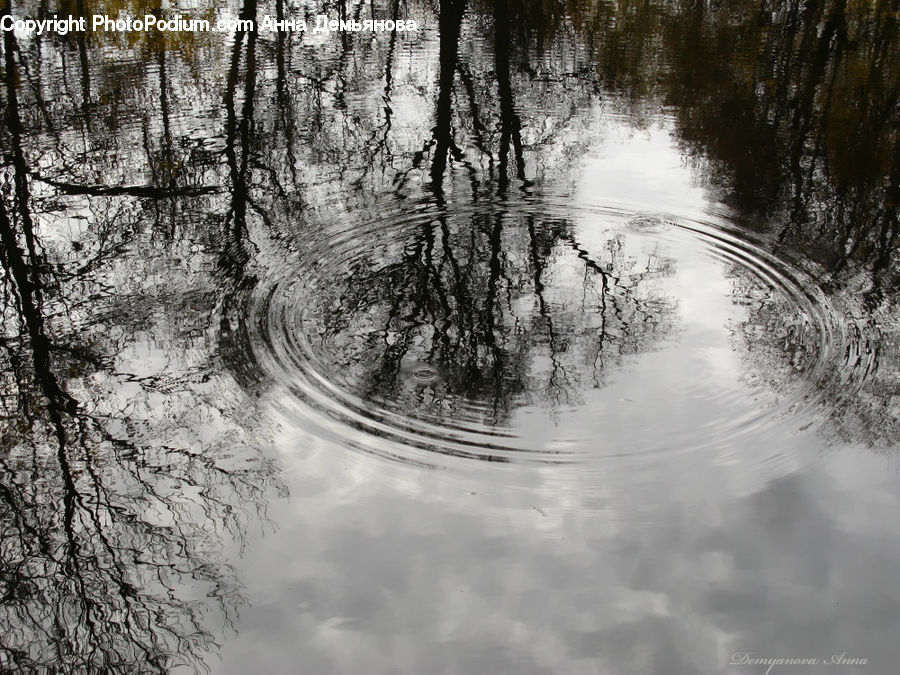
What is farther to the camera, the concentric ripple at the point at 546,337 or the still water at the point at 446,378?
the concentric ripple at the point at 546,337

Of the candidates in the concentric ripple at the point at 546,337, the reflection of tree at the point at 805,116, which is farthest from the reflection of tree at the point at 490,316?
the reflection of tree at the point at 805,116

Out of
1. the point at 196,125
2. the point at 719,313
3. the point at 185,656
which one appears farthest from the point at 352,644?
the point at 196,125

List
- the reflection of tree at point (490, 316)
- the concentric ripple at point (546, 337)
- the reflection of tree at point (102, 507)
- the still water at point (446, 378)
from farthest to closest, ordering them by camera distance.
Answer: the reflection of tree at point (490, 316) < the concentric ripple at point (546, 337) < the still water at point (446, 378) < the reflection of tree at point (102, 507)

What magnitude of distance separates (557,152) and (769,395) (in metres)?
6.31

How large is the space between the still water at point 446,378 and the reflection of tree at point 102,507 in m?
0.03

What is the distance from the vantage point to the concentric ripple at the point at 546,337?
314 inches

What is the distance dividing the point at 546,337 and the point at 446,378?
1378mm

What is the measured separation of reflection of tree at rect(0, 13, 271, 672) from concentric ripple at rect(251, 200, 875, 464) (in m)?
1.18

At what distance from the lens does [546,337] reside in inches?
367

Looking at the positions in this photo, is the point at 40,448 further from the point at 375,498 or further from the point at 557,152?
the point at 557,152

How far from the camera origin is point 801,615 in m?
6.32

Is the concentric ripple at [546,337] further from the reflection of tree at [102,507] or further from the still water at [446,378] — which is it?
the reflection of tree at [102,507]

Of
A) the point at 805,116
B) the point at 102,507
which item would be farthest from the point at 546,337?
the point at 805,116

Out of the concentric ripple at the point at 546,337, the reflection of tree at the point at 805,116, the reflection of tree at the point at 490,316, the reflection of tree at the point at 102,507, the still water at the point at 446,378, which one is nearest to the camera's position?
the reflection of tree at the point at 102,507
